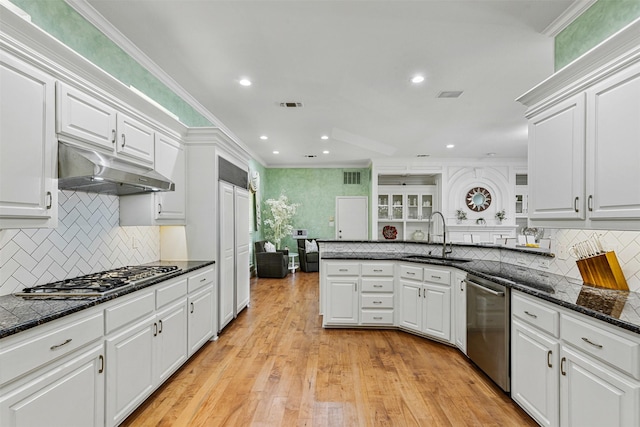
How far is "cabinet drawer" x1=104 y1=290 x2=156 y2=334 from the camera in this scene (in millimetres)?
1840

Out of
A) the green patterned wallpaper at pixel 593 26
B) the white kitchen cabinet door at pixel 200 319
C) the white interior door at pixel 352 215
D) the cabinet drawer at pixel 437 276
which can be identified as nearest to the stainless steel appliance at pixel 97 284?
the white kitchen cabinet door at pixel 200 319

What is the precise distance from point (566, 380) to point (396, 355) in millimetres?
1566

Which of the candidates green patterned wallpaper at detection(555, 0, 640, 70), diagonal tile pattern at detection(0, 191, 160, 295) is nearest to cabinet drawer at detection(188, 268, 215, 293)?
diagonal tile pattern at detection(0, 191, 160, 295)

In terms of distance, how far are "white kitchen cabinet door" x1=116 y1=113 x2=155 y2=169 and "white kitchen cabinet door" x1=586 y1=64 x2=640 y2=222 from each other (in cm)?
328

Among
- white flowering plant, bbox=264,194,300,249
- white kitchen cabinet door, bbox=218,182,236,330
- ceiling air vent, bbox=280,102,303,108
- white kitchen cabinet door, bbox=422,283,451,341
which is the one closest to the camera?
white kitchen cabinet door, bbox=422,283,451,341

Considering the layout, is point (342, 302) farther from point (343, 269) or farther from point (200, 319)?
point (200, 319)

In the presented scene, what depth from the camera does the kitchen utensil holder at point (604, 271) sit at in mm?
2000

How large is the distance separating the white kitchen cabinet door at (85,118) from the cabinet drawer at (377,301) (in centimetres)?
301

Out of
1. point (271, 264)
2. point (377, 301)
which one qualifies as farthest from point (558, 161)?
point (271, 264)

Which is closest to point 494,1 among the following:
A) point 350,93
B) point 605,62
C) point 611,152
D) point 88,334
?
point 605,62

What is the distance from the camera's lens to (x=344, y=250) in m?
4.30

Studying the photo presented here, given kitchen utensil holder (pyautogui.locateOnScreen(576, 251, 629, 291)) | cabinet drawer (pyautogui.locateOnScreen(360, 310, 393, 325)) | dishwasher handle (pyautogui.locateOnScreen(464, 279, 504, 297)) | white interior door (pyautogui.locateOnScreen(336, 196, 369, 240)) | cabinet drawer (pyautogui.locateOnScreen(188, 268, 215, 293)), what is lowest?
cabinet drawer (pyautogui.locateOnScreen(360, 310, 393, 325))

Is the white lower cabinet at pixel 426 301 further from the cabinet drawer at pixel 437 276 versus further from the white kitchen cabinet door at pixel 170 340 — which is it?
the white kitchen cabinet door at pixel 170 340

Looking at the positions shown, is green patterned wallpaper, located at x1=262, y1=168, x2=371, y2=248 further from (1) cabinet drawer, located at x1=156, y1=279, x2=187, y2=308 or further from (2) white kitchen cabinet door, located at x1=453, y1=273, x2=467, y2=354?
(1) cabinet drawer, located at x1=156, y1=279, x2=187, y2=308
